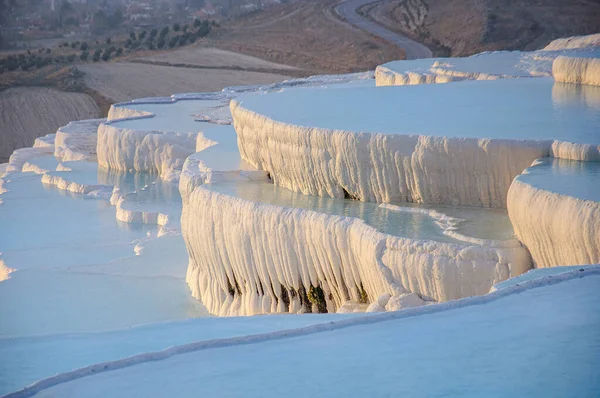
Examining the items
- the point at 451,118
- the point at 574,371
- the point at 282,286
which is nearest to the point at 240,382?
the point at 574,371

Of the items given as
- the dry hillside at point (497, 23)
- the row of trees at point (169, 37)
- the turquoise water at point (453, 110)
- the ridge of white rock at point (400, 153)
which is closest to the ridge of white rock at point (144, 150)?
the turquoise water at point (453, 110)

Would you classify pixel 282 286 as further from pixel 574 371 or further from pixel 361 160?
pixel 574 371

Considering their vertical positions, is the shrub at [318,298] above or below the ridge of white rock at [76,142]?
above

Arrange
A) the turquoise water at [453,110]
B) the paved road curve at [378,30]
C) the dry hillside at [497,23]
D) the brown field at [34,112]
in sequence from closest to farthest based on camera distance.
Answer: the turquoise water at [453,110]
the brown field at [34,112]
the dry hillside at [497,23]
the paved road curve at [378,30]

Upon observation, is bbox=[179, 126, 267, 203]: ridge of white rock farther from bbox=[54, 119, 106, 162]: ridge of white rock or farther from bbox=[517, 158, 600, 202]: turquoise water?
bbox=[54, 119, 106, 162]: ridge of white rock

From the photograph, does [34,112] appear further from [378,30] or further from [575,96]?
[575,96]

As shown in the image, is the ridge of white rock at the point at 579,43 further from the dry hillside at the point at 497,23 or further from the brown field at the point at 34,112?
the brown field at the point at 34,112
